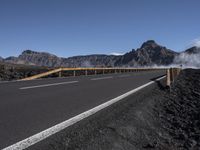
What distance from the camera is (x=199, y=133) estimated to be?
5922 millimetres

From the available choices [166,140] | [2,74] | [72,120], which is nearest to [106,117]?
[72,120]

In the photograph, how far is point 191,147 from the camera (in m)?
4.86

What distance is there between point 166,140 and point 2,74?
19803 millimetres

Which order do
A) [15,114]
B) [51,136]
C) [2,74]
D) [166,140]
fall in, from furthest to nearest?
[2,74] → [15,114] → [166,140] → [51,136]

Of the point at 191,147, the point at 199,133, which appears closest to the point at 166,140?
the point at 191,147

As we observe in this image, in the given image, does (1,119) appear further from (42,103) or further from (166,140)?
(166,140)

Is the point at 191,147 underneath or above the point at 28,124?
underneath

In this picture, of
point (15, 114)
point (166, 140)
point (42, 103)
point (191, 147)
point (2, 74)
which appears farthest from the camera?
point (2, 74)

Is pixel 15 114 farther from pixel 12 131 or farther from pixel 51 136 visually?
pixel 51 136

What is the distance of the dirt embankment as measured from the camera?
427 centimetres

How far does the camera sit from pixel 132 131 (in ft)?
17.4

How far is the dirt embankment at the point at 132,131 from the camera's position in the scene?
4270 millimetres

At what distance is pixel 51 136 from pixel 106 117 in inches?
71.0

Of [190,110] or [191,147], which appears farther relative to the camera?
[190,110]
